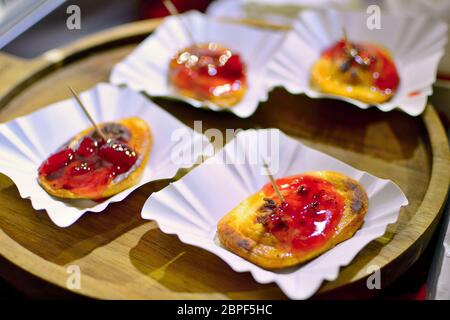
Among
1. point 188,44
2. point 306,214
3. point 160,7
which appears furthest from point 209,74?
point 160,7

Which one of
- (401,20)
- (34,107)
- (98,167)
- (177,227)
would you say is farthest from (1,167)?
(401,20)

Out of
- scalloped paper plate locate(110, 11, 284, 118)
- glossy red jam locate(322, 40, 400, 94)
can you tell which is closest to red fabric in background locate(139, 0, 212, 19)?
scalloped paper plate locate(110, 11, 284, 118)

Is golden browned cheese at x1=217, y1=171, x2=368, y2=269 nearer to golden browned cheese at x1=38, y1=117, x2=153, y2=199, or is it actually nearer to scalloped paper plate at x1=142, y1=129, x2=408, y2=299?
scalloped paper plate at x1=142, y1=129, x2=408, y2=299

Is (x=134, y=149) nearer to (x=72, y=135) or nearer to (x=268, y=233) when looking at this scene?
(x=72, y=135)

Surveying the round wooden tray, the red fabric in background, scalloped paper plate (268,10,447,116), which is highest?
scalloped paper plate (268,10,447,116)

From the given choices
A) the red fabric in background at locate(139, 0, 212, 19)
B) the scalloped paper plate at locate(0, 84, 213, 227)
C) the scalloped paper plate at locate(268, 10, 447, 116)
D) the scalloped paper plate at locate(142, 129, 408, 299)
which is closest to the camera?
the scalloped paper plate at locate(142, 129, 408, 299)

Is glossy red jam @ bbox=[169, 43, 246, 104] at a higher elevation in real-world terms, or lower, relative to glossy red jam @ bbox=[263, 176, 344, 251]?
higher

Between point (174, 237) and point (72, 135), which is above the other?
point (72, 135)
